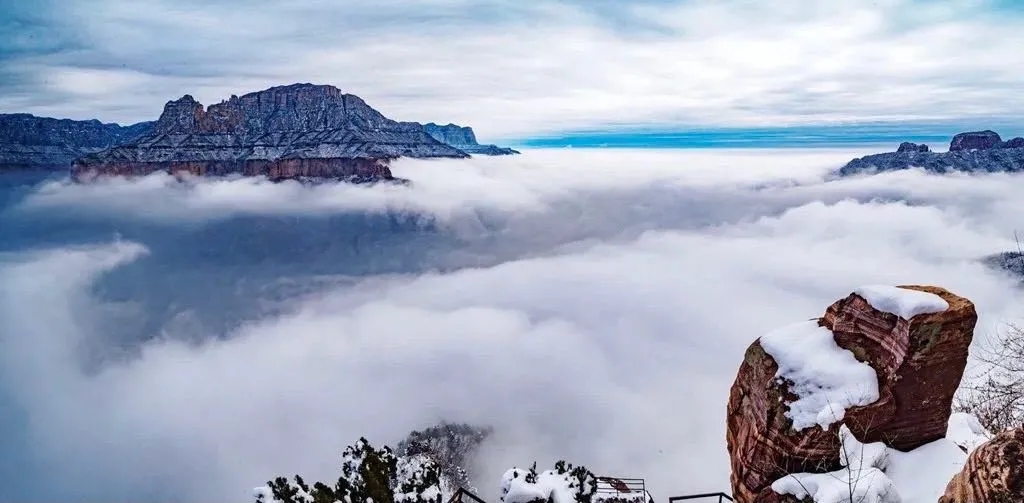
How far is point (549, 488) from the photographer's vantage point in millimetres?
17219

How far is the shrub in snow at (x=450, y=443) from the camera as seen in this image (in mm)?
67250

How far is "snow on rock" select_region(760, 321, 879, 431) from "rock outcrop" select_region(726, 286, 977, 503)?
0.10 metres

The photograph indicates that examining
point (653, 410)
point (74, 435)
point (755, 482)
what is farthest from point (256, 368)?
point (755, 482)

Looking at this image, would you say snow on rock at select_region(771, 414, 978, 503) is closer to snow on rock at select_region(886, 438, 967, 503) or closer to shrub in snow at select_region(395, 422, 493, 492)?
snow on rock at select_region(886, 438, 967, 503)

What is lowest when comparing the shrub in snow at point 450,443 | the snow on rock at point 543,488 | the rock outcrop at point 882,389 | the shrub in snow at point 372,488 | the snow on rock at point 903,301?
the shrub in snow at point 450,443

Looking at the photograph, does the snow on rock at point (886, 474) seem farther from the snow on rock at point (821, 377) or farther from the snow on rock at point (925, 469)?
the snow on rock at point (821, 377)

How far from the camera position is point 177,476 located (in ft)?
266

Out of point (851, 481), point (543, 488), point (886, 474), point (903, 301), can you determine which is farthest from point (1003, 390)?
point (543, 488)

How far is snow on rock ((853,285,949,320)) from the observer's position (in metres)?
14.9

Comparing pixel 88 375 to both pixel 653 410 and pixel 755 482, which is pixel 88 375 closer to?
pixel 653 410

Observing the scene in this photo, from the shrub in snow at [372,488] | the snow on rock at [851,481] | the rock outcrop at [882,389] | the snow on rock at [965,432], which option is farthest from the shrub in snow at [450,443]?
the snow on rock at [965,432]

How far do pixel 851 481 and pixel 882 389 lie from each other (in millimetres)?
3447

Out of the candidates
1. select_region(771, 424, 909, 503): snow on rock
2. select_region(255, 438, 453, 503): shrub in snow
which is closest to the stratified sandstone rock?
select_region(771, 424, 909, 503): snow on rock

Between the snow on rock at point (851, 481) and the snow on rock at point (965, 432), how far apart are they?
259 centimetres
